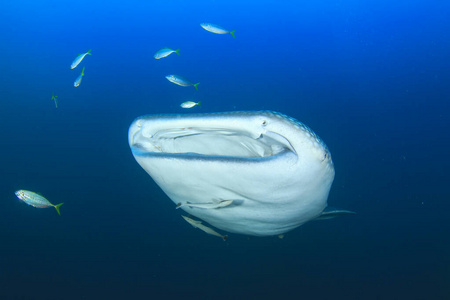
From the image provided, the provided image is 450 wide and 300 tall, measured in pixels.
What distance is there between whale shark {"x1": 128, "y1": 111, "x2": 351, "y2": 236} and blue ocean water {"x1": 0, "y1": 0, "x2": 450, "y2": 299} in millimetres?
2488

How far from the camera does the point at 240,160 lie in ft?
4.53

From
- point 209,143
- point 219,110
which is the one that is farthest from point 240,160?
point 219,110

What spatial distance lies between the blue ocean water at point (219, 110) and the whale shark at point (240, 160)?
8.16 ft

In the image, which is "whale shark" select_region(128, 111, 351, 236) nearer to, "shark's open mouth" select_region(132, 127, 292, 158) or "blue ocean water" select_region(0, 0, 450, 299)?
"shark's open mouth" select_region(132, 127, 292, 158)

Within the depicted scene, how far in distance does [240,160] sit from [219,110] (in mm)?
26236

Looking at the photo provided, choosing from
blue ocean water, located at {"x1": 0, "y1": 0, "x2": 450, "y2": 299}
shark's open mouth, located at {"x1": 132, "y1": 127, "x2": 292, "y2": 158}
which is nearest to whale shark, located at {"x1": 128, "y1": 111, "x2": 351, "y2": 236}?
shark's open mouth, located at {"x1": 132, "y1": 127, "x2": 292, "y2": 158}

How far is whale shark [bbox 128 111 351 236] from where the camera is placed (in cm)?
146

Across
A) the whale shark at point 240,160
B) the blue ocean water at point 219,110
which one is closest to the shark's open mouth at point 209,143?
the whale shark at point 240,160

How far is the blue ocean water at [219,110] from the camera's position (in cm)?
961

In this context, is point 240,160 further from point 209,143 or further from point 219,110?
point 219,110

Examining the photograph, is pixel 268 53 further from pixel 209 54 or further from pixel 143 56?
pixel 143 56

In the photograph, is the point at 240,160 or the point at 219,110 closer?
the point at 240,160

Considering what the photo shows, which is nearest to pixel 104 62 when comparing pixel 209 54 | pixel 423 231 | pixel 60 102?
pixel 60 102

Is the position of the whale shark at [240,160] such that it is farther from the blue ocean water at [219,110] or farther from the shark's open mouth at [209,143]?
the blue ocean water at [219,110]
